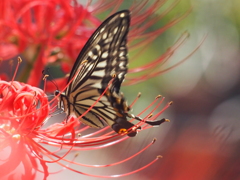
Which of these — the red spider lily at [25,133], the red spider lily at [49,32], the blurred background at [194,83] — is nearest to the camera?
the red spider lily at [25,133]

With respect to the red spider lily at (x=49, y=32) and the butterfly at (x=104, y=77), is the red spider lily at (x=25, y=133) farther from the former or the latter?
the red spider lily at (x=49, y=32)

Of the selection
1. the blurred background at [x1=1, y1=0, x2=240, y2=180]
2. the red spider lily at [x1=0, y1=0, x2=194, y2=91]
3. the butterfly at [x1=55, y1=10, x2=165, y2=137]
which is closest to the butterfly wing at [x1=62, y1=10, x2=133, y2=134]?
the butterfly at [x1=55, y1=10, x2=165, y2=137]

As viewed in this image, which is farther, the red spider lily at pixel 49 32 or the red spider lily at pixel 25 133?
the red spider lily at pixel 49 32

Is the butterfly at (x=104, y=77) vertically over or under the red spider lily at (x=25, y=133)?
over

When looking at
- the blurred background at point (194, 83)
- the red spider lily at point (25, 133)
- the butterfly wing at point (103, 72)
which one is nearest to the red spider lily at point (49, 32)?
the butterfly wing at point (103, 72)

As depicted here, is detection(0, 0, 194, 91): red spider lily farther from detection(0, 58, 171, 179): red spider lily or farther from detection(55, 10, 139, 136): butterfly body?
detection(0, 58, 171, 179): red spider lily

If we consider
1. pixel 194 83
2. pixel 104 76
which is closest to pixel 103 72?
pixel 104 76

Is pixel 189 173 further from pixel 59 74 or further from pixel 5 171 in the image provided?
pixel 59 74

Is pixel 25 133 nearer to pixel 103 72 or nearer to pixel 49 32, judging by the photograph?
pixel 103 72
